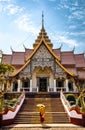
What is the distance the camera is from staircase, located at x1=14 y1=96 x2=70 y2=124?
13234 millimetres

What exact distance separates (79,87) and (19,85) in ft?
22.3

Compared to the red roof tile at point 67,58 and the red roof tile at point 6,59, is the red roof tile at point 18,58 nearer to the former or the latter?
the red roof tile at point 6,59

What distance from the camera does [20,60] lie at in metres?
27.8

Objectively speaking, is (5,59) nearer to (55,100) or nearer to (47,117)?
(55,100)

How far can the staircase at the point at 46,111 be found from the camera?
13.2 m

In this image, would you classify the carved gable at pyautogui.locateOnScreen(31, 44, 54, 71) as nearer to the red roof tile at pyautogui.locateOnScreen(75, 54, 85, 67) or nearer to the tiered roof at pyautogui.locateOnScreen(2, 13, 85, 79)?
the tiered roof at pyautogui.locateOnScreen(2, 13, 85, 79)

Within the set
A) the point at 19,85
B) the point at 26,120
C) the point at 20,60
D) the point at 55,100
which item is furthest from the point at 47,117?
the point at 20,60

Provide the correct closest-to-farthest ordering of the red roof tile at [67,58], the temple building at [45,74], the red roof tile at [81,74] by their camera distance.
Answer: the temple building at [45,74] < the red roof tile at [81,74] < the red roof tile at [67,58]

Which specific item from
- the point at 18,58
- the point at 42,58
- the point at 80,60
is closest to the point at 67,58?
the point at 80,60

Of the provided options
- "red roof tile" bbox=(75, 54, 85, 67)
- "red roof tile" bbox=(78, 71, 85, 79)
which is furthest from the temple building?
"red roof tile" bbox=(75, 54, 85, 67)

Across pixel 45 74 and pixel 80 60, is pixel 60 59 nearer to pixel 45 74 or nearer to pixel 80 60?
pixel 80 60

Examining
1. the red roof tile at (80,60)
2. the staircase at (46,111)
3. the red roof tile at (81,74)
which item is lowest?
the staircase at (46,111)

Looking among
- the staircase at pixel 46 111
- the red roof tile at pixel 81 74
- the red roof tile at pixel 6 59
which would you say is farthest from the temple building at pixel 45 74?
the staircase at pixel 46 111

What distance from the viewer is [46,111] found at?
15.6 m
